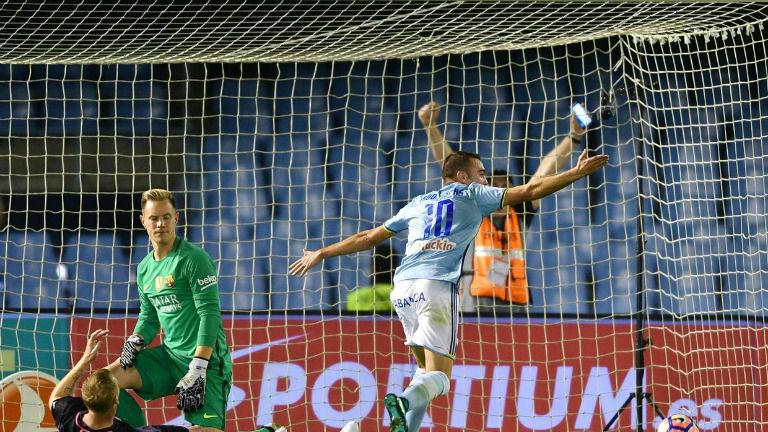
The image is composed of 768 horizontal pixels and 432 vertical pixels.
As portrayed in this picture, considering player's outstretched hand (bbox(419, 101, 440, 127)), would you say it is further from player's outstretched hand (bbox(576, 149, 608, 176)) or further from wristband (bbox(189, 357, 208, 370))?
wristband (bbox(189, 357, 208, 370))

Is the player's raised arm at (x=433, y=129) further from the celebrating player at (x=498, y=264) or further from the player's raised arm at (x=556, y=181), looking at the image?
the player's raised arm at (x=556, y=181)

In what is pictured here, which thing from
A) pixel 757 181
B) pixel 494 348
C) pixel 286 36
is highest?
pixel 286 36

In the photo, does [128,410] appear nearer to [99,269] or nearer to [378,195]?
[99,269]

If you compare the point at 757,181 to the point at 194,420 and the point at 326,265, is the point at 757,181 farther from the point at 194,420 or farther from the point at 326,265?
the point at 194,420

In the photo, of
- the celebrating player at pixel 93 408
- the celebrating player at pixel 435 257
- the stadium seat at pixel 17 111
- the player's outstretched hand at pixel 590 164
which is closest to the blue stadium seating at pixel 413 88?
the stadium seat at pixel 17 111

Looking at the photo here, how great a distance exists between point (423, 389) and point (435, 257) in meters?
0.74

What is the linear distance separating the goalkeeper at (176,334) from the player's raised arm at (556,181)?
1608 millimetres

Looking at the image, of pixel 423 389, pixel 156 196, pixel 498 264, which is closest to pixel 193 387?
pixel 156 196

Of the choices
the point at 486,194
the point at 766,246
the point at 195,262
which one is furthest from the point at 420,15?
the point at 766,246

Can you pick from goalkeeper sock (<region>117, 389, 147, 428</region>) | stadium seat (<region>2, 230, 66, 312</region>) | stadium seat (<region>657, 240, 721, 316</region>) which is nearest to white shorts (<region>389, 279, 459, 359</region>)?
goalkeeper sock (<region>117, 389, 147, 428</region>)

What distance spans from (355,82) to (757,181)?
3.40 m

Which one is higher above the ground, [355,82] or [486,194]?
[355,82]

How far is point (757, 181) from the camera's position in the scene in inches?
392

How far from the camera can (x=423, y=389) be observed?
238 inches
